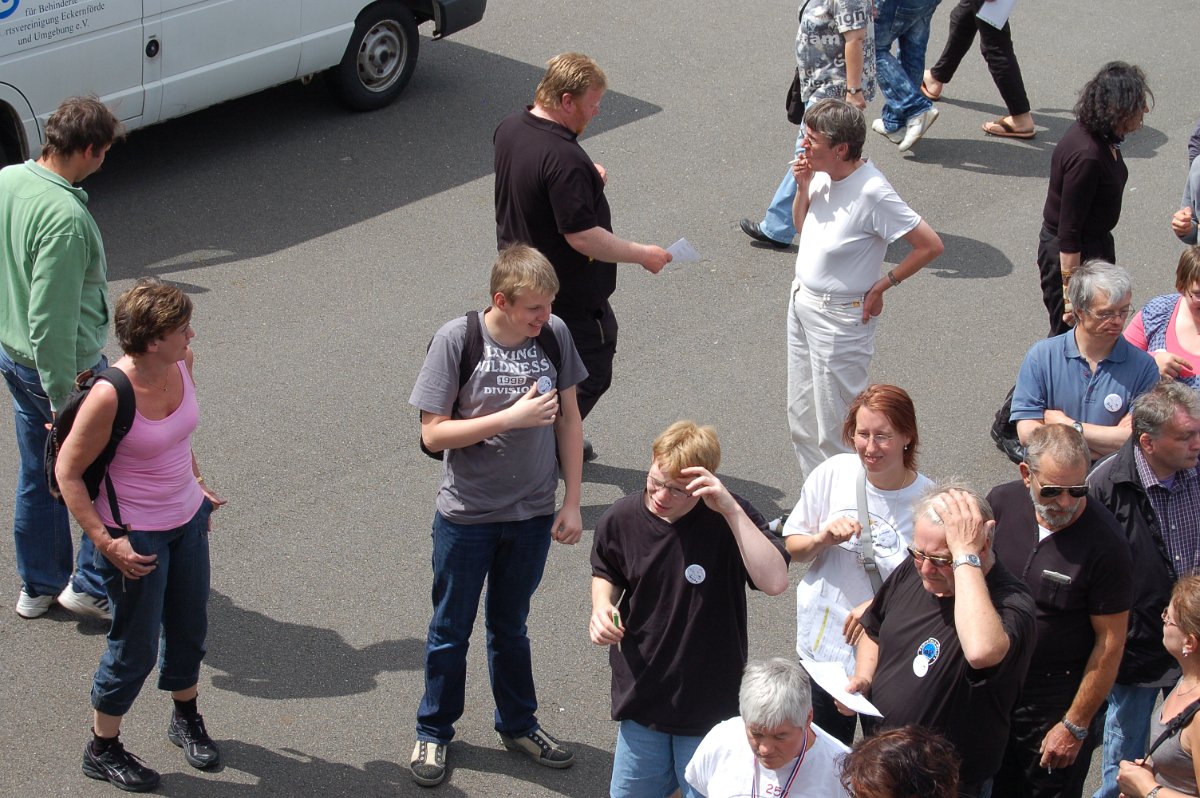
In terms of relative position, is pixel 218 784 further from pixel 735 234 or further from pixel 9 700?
pixel 735 234

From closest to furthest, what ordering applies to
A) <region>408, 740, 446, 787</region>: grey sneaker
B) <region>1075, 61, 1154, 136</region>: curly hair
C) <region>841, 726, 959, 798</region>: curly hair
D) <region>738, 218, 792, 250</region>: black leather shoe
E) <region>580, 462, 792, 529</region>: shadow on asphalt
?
<region>841, 726, 959, 798</region>: curly hair → <region>408, 740, 446, 787</region>: grey sneaker → <region>1075, 61, 1154, 136</region>: curly hair → <region>580, 462, 792, 529</region>: shadow on asphalt → <region>738, 218, 792, 250</region>: black leather shoe

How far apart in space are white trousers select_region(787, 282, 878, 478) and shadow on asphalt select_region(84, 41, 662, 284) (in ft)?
10.2

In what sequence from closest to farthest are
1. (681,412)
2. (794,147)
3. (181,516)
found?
(181,516) → (681,412) → (794,147)

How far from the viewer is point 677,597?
407 cm

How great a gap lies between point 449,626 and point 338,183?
5.01m

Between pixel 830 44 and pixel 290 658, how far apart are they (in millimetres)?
5071

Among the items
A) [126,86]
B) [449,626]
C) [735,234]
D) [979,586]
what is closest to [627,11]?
[735,234]

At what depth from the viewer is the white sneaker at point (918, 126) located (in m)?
9.84

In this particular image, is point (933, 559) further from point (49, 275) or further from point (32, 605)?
point (32, 605)

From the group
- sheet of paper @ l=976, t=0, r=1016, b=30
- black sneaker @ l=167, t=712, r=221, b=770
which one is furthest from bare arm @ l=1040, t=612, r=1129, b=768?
sheet of paper @ l=976, t=0, r=1016, b=30

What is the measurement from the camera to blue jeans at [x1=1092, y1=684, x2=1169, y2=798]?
182 inches

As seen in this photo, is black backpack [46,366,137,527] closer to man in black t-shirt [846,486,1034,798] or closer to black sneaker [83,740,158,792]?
black sneaker [83,740,158,792]

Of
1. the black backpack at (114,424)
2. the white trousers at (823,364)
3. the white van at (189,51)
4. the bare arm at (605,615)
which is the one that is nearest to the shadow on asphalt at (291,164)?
the white van at (189,51)

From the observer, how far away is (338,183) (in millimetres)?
9047
